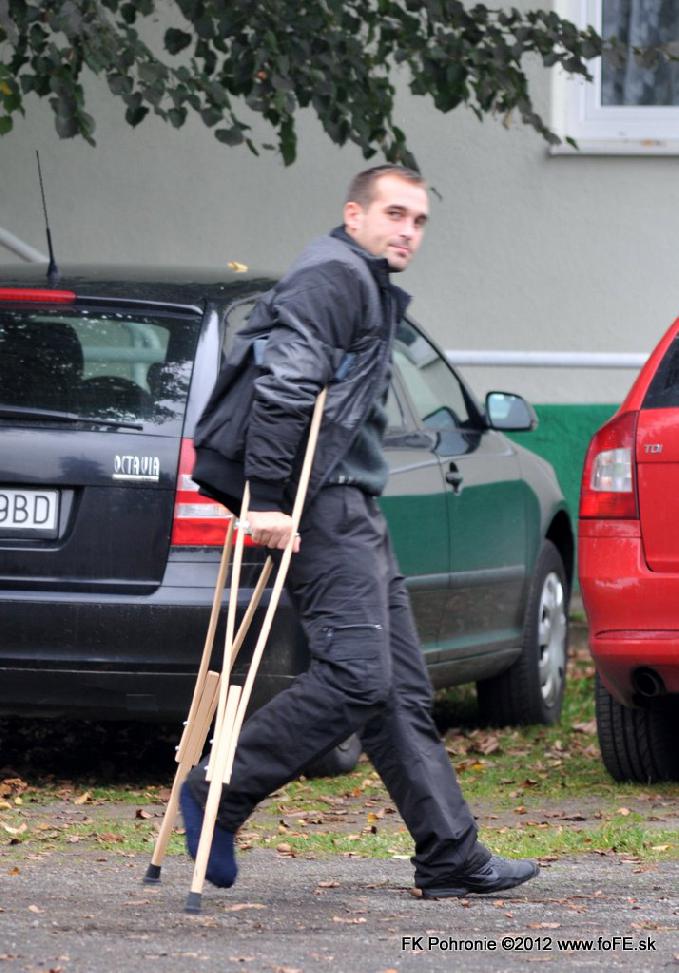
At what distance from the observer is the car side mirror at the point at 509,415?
25.0 feet

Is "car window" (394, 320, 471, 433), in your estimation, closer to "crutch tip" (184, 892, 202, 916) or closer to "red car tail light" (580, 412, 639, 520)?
"red car tail light" (580, 412, 639, 520)

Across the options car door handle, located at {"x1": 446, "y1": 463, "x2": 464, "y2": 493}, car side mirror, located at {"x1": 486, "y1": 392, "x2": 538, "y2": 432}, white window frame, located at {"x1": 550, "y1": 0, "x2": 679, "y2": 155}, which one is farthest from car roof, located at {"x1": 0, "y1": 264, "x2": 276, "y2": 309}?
white window frame, located at {"x1": 550, "y1": 0, "x2": 679, "y2": 155}

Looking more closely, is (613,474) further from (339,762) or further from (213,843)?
(213,843)

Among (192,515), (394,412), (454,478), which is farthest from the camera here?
(454,478)

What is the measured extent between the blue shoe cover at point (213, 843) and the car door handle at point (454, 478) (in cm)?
293

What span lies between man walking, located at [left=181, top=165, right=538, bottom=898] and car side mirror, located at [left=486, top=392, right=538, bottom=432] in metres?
2.89

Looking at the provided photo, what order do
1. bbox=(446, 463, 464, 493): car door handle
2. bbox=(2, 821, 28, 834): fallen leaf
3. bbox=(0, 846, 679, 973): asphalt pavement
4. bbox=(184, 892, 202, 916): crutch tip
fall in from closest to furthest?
1. bbox=(0, 846, 679, 973): asphalt pavement
2. bbox=(184, 892, 202, 916): crutch tip
3. bbox=(2, 821, 28, 834): fallen leaf
4. bbox=(446, 463, 464, 493): car door handle

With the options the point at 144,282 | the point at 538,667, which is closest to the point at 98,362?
the point at 144,282

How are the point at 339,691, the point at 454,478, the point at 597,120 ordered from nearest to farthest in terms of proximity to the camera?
the point at 339,691 → the point at 454,478 → the point at 597,120

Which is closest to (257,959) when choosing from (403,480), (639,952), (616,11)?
(639,952)

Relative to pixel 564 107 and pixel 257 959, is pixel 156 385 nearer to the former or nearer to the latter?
pixel 257 959

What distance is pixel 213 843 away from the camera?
4566mm

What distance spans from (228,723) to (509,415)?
3.38 metres

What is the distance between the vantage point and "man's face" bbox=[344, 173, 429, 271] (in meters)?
4.70
